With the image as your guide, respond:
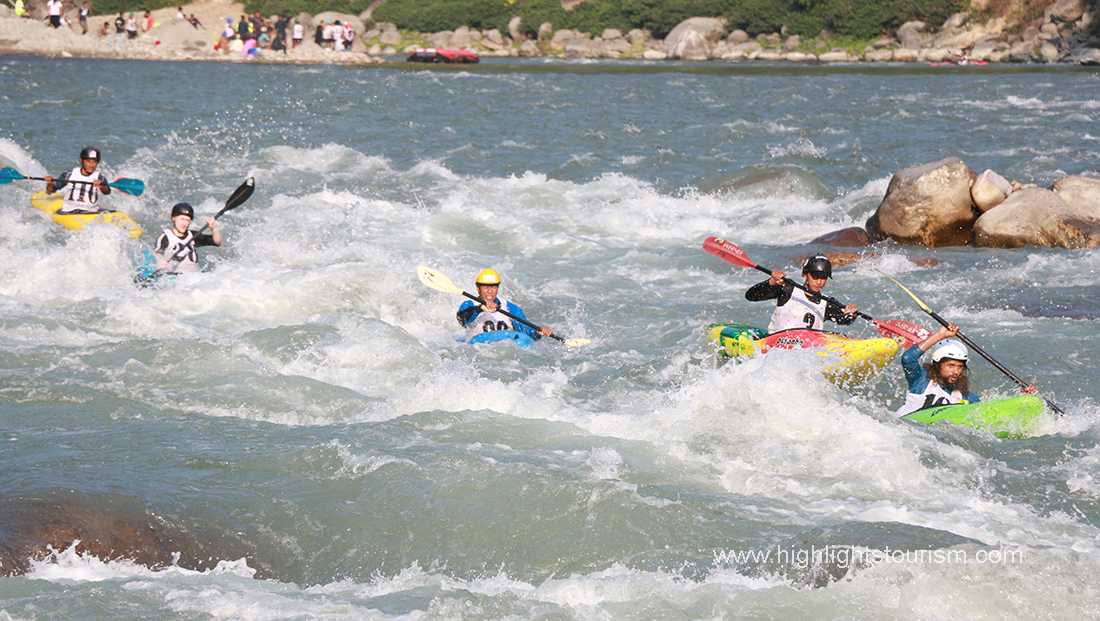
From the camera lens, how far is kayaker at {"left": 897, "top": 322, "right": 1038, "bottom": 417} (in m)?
6.56

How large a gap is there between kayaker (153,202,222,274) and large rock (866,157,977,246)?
283 inches

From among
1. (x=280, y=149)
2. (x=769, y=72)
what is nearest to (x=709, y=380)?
(x=280, y=149)

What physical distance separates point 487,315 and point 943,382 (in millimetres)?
3633

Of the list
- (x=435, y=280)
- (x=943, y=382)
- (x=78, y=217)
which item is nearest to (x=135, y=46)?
(x=78, y=217)

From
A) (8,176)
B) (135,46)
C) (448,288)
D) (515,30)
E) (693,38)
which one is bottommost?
(448,288)

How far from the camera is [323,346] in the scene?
772cm

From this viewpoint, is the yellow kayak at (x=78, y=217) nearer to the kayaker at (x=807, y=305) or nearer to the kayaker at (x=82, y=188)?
the kayaker at (x=82, y=188)

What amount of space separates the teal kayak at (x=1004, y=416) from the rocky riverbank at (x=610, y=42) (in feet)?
92.8

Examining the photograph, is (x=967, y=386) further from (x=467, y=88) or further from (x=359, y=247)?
(x=467, y=88)

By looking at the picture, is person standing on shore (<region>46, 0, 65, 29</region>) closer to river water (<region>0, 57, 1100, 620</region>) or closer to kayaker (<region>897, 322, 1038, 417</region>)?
river water (<region>0, 57, 1100, 620</region>)

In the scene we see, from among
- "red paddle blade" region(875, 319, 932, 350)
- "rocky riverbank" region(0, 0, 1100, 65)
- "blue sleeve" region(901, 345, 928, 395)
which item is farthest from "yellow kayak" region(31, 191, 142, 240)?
"rocky riverbank" region(0, 0, 1100, 65)

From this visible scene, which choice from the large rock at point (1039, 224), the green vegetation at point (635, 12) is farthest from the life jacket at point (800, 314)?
the green vegetation at point (635, 12)

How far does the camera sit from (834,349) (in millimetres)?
7027

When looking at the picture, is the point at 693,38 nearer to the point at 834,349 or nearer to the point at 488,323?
the point at 488,323
